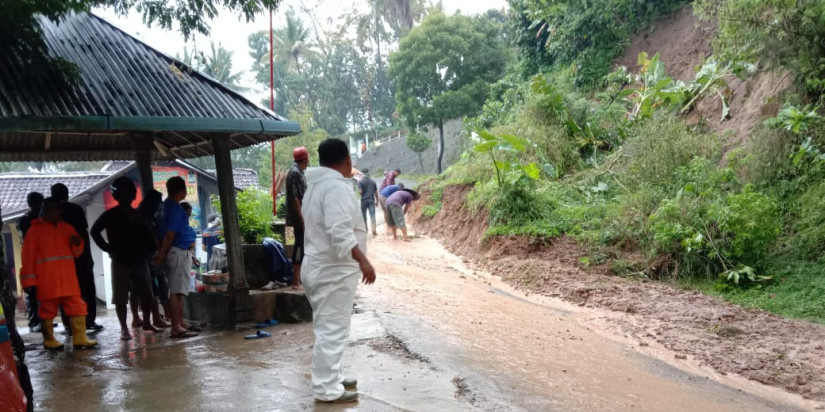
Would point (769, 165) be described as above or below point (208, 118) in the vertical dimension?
below

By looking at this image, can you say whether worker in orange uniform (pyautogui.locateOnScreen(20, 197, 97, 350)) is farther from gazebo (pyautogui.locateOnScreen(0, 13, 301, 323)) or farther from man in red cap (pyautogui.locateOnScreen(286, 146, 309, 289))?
man in red cap (pyautogui.locateOnScreen(286, 146, 309, 289))

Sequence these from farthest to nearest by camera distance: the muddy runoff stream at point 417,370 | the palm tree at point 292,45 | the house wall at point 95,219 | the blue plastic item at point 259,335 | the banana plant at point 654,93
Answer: the palm tree at point 292,45
the house wall at point 95,219
the banana plant at point 654,93
the blue plastic item at point 259,335
the muddy runoff stream at point 417,370

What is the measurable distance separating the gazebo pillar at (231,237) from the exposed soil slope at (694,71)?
10185mm

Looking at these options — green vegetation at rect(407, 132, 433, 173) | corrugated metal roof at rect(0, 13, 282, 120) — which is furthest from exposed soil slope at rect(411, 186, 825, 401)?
green vegetation at rect(407, 132, 433, 173)

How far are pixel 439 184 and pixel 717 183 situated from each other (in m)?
9.78

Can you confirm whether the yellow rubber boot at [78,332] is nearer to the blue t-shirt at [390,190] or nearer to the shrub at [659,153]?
the shrub at [659,153]

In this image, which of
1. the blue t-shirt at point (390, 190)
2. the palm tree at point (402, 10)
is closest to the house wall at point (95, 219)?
the blue t-shirt at point (390, 190)

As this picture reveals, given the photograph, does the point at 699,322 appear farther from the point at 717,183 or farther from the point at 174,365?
the point at 174,365

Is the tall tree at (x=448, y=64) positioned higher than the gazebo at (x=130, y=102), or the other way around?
the tall tree at (x=448, y=64)

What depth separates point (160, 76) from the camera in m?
7.30

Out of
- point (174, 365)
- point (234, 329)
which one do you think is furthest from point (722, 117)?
point (174, 365)

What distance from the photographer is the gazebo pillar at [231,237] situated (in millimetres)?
7785

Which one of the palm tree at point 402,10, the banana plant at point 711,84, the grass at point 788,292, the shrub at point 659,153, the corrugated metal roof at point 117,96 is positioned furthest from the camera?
the palm tree at point 402,10

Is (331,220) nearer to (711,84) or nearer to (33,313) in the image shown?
(33,313)
